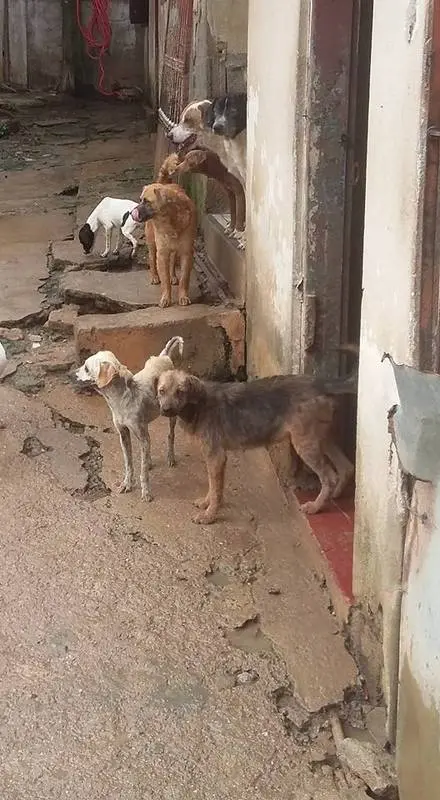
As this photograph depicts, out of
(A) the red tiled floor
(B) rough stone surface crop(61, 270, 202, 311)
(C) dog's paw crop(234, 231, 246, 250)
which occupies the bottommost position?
(A) the red tiled floor

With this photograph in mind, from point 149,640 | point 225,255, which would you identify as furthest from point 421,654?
point 225,255

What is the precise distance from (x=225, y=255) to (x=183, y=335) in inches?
37.8

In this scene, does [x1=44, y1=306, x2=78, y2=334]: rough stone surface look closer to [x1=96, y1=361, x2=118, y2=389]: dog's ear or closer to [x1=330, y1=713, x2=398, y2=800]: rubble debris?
[x1=96, y1=361, x2=118, y2=389]: dog's ear

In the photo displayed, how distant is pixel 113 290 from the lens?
6.84m

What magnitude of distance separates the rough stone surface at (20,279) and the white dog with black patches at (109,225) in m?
0.47

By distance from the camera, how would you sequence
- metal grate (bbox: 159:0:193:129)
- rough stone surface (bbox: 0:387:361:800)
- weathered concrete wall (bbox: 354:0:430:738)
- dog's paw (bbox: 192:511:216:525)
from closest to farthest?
1. weathered concrete wall (bbox: 354:0:430:738)
2. rough stone surface (bbox: 0:387:361:800)
3. dog's paw (bbox: 192:511:216:525)
4. metal grate (bbox: 159:0:193:129)

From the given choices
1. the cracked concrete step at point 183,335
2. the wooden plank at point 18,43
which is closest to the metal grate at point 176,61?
the cracked concrete step at point 183,335

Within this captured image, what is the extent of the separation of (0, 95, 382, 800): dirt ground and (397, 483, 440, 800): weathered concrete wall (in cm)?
42

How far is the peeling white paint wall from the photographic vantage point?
185 inches

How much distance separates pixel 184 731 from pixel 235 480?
206cm

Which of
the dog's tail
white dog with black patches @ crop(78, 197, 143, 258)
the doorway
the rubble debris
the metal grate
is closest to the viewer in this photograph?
the rubble debris

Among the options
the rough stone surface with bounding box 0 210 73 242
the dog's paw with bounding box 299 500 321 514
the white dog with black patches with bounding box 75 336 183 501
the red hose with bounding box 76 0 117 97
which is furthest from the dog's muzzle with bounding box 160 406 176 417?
the red hose with bounding box 76 0 117 97

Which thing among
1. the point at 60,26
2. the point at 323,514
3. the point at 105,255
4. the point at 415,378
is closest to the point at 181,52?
the point at 105,255

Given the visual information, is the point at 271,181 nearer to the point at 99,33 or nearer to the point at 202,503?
the point at 202,503
